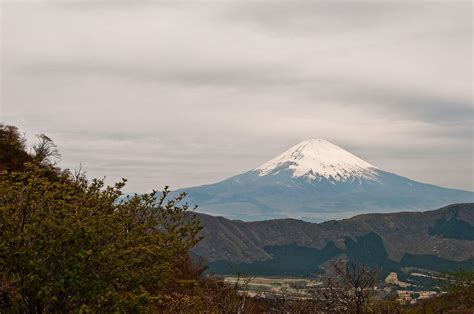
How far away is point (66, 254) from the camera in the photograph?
68.7 ft

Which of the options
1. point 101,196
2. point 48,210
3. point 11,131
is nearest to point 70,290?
point 48,210

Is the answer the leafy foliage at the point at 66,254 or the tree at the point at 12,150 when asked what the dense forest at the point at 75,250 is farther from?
the tree at the point at 12,150

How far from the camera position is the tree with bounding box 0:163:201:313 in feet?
66.2

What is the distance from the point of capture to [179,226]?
27.9 m

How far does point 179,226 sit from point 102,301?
7.75 m

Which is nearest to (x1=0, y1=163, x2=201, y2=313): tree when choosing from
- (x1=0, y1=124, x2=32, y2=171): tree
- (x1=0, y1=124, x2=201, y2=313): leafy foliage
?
(x1=0, y1=124, x2=201, y2=313): leafy foliage

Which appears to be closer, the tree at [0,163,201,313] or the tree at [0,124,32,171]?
the tree at [0,163,201,313]

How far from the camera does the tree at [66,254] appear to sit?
66.2 ft

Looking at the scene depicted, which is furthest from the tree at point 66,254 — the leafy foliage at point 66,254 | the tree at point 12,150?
the tree at point 12,150

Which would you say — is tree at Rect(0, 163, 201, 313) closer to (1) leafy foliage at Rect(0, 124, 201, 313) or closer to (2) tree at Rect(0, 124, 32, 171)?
(1) leafy foliage at Rect(0, 124, 201, 313)

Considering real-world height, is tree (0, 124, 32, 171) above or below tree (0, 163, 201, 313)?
above

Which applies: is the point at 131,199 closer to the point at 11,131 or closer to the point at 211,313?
the point at 211,313

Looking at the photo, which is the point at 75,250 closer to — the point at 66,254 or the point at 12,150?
the point at 66,254

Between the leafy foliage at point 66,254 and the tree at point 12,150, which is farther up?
the tree at point 12,150
